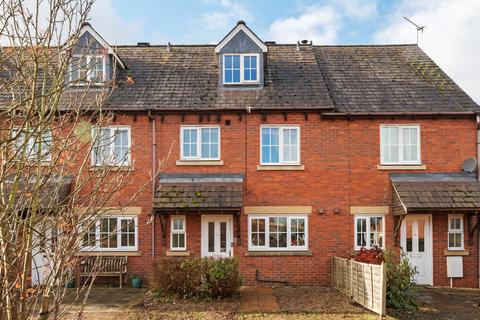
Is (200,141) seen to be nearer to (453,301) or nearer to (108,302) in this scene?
(108,302)

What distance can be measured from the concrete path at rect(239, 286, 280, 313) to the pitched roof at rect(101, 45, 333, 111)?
6097mm

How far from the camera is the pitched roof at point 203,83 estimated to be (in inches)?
645

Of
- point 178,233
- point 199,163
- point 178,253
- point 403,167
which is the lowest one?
point 178,253

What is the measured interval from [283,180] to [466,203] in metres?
5.89

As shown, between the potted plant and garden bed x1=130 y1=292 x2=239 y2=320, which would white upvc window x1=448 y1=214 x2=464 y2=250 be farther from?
the potted plant

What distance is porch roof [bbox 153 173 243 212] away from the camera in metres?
14.9

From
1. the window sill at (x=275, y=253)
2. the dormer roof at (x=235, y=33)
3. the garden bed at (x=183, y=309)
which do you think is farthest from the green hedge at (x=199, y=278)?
the dormer roof at (x=235, y=33)

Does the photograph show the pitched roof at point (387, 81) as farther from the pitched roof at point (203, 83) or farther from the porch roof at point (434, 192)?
the porch roof at point (434, 192)

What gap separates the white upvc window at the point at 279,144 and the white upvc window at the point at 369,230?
3048 mm

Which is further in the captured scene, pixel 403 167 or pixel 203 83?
pixel 203 83

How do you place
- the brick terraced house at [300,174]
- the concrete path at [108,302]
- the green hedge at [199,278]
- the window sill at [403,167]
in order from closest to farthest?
the concrete path at [108,302] → the green hedge at [199,278] → the brick terraced house at [300,174] → the window sill at [403,167]

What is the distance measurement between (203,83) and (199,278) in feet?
24.9

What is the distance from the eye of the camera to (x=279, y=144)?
16312 millimetres

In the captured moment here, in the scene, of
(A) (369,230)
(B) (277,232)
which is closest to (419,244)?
(A) (369,230)
